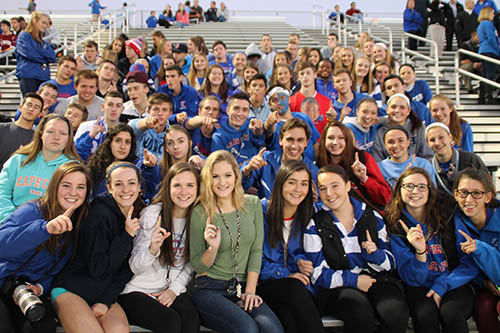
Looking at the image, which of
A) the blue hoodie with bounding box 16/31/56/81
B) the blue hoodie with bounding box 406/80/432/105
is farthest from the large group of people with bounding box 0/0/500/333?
the blue hoodie with bounding box 16/31/56/81

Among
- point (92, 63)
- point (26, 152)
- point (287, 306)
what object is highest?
point (92, 63)

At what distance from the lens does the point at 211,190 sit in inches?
125

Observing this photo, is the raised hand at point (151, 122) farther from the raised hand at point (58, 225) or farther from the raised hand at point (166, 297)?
the raised hand at point (166, 297)

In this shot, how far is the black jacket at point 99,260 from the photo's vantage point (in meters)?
2.84

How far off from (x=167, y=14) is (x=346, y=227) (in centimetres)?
1665

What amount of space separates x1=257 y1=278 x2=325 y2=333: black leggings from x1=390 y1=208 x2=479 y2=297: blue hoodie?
74cm

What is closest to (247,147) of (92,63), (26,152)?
(26,152)

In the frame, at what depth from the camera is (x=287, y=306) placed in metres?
2.96

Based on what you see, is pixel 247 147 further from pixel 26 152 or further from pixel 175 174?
pixel 26 152

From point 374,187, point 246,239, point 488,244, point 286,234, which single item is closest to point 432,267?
point 488,244

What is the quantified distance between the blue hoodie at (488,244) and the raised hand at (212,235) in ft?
5.92

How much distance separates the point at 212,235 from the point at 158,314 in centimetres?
60

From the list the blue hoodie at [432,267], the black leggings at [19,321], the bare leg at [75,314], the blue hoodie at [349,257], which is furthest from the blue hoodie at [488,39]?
the black leggings at [19,321]

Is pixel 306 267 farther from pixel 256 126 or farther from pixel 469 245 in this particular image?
pixel 256 126
